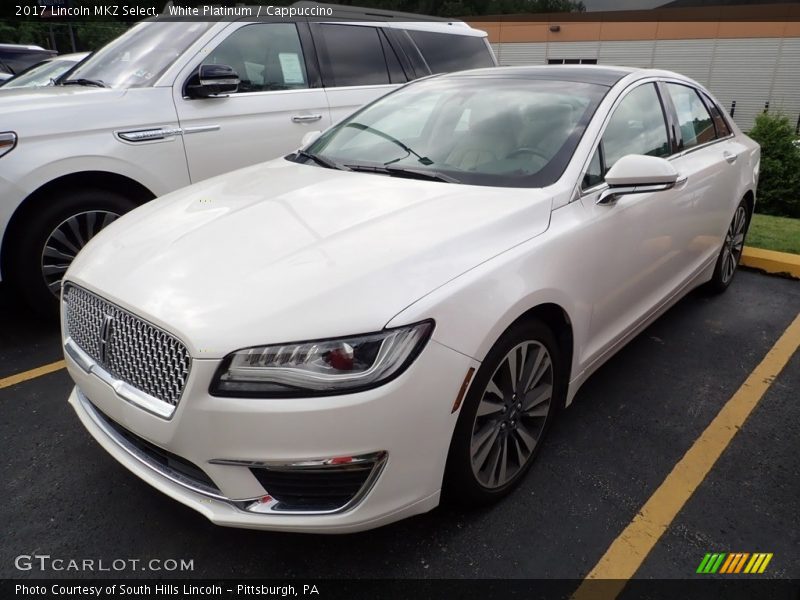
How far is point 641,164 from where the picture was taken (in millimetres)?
2506

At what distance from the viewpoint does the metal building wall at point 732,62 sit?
2859 centimetres

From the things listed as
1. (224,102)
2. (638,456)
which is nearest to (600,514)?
(638,456)

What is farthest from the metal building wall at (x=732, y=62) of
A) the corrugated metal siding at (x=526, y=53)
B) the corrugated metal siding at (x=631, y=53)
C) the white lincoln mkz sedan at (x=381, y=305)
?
the white lincoln mkz sedan at (x=381, y=305)

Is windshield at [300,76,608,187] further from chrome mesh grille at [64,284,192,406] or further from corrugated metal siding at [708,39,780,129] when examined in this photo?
corrugated metal siding at [708,39,780,129]

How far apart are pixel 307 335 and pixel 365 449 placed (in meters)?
0.37

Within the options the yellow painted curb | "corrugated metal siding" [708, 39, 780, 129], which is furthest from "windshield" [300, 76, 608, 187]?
"corrugated metal siding" [708, 39, 780, 129]

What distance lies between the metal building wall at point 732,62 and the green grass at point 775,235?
2630 centimetres

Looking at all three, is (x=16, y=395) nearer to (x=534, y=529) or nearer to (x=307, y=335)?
(x=307, y=335)

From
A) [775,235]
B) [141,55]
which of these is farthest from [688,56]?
[141,55]

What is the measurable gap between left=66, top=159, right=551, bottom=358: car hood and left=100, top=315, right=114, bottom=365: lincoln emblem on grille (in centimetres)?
9

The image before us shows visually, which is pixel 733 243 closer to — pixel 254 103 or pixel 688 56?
pixel 254 103

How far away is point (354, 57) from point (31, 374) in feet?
11.5

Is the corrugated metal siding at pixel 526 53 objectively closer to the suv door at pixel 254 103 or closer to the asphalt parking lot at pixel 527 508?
the suv door at pixel 254 103

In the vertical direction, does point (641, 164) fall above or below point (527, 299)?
above
